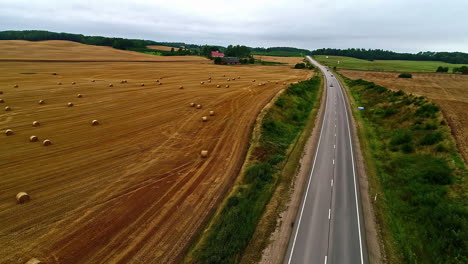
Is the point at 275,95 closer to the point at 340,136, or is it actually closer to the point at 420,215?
the point at 340,136

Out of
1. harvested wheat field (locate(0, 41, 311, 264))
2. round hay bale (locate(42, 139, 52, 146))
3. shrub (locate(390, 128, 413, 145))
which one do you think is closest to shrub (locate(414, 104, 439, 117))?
shrub (locate(390, 128, 413, 145))

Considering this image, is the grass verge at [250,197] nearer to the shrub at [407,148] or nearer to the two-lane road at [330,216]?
the two-lane road at [330,216]

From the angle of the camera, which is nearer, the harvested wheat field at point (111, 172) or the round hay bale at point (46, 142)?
the harvested wheat field at point (111, 172)

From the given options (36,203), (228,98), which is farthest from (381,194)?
(228,98)

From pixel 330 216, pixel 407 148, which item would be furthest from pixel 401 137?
pixel 330 216

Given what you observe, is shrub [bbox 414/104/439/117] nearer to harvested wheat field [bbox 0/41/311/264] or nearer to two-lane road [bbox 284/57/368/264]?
two-lane road [bbox 284/57/368/264]

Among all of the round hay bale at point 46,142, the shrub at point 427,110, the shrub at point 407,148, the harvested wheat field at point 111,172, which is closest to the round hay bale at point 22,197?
the harvested wheat field at point 111,172
